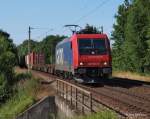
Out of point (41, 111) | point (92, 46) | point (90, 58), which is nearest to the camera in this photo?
point (41, 111)

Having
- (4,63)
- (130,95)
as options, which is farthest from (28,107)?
(4,63)

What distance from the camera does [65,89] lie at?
25.2 metres

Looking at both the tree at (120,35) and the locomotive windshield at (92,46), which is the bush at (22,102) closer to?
the locomotive windshield at (92,46)

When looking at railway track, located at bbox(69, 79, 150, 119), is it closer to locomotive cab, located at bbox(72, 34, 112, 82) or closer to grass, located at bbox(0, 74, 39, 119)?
grass, located at bbox(0, 74, 39, 119)

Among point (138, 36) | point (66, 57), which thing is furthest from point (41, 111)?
point (138, 36)

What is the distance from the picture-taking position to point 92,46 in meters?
31.8

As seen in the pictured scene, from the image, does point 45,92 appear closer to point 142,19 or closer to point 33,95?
point 33,95

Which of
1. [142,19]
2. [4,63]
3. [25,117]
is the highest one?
[142,19]

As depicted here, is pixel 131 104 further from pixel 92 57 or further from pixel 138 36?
pixel 138 36

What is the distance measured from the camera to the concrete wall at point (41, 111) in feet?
83.0

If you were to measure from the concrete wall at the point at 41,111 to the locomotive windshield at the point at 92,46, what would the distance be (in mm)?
6443

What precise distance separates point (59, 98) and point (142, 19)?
49312mm

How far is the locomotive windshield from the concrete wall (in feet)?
21.1

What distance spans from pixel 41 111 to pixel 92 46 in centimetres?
767
